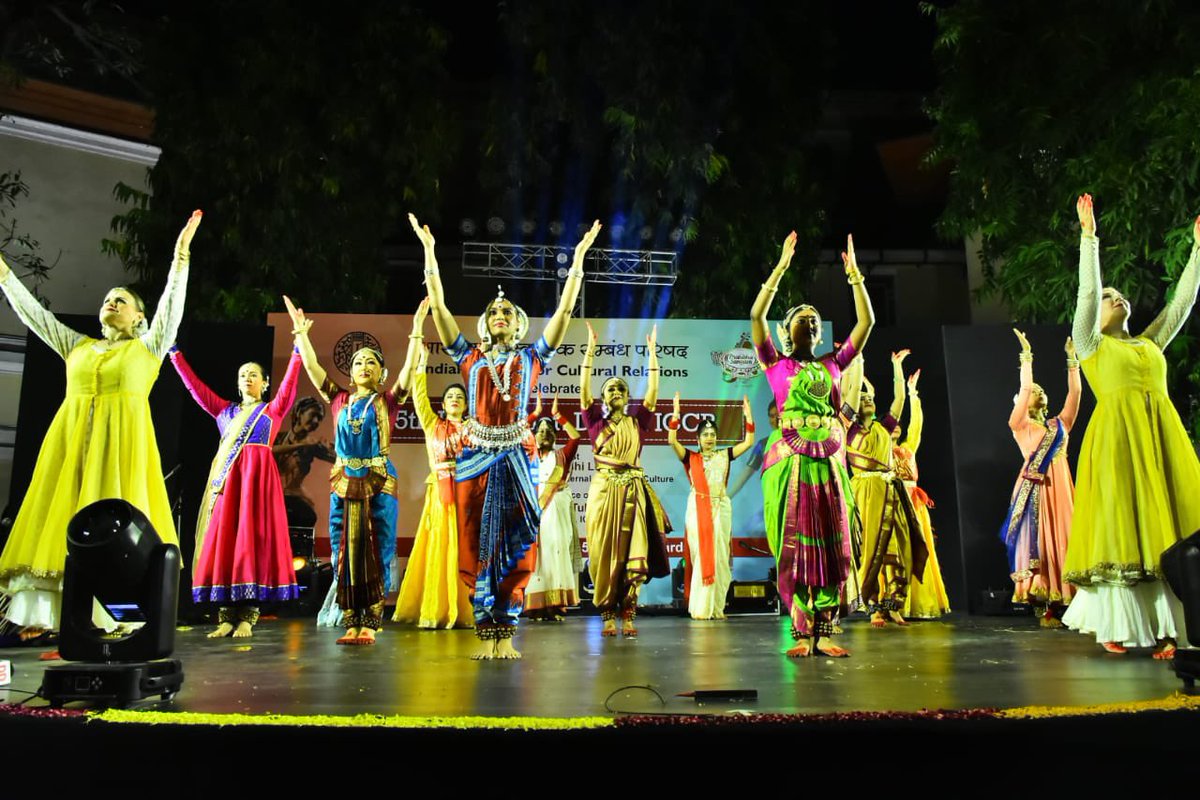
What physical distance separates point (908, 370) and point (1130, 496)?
409 cm

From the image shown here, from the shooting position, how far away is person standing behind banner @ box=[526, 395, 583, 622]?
700 cm

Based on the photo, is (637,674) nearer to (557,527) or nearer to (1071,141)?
(557,527)

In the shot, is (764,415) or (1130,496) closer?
(1130,496)

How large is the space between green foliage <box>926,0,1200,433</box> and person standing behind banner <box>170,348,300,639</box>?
634cm

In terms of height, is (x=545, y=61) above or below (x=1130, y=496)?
above

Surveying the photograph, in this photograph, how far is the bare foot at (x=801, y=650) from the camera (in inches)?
165

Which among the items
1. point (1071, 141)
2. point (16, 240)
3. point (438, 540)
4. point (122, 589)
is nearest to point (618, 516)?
point (438, 540)

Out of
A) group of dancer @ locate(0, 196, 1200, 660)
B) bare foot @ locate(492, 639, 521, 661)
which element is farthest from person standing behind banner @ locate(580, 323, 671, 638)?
bare foot @ locate(492, 639, 521, 661)

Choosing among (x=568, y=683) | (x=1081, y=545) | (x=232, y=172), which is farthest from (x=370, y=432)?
(x=232, y=172)

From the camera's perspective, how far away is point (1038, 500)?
22.9 ft

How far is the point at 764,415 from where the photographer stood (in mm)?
7891

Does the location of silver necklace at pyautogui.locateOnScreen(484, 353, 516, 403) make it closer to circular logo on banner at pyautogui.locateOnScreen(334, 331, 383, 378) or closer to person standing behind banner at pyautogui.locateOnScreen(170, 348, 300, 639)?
person standing behind banner at pyautogui.locateOnScreen(170, 348, 300, 639)

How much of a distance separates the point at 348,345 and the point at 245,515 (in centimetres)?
216

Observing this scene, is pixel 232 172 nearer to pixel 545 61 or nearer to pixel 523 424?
pixel 545 61
